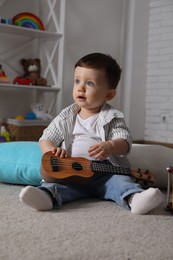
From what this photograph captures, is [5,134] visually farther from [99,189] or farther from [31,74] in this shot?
[99,189]

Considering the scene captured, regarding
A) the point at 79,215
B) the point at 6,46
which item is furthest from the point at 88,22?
the point at 79,215

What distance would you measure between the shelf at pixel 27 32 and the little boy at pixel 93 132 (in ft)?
4.16

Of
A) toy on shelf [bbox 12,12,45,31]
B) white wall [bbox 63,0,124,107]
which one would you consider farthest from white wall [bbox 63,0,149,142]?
toy on shelf [bbox 12,12,45,31]

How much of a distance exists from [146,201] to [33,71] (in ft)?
5.88

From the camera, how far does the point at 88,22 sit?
10.3ft

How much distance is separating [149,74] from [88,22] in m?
0.66

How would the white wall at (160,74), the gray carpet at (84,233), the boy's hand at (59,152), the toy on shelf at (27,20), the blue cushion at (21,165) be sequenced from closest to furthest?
the gray carpet at (84,233)
the boy's hand at (59,152)
the blue cushion at (21,165)
the toy on shelf at (27,20)
the white wall at (160,74)

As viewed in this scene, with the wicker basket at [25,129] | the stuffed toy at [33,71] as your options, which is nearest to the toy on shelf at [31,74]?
the stuffed toy at [33,71]

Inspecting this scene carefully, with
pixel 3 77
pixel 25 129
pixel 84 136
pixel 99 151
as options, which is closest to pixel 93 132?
pixel 84 136

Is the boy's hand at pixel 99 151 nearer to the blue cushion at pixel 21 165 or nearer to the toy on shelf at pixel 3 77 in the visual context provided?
the blue cushion at pixel 21 165

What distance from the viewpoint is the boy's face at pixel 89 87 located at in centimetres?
132

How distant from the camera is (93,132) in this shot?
4.39 feet

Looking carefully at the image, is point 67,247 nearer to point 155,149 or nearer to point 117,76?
→ point 117,76

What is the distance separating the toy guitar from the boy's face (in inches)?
8.4
